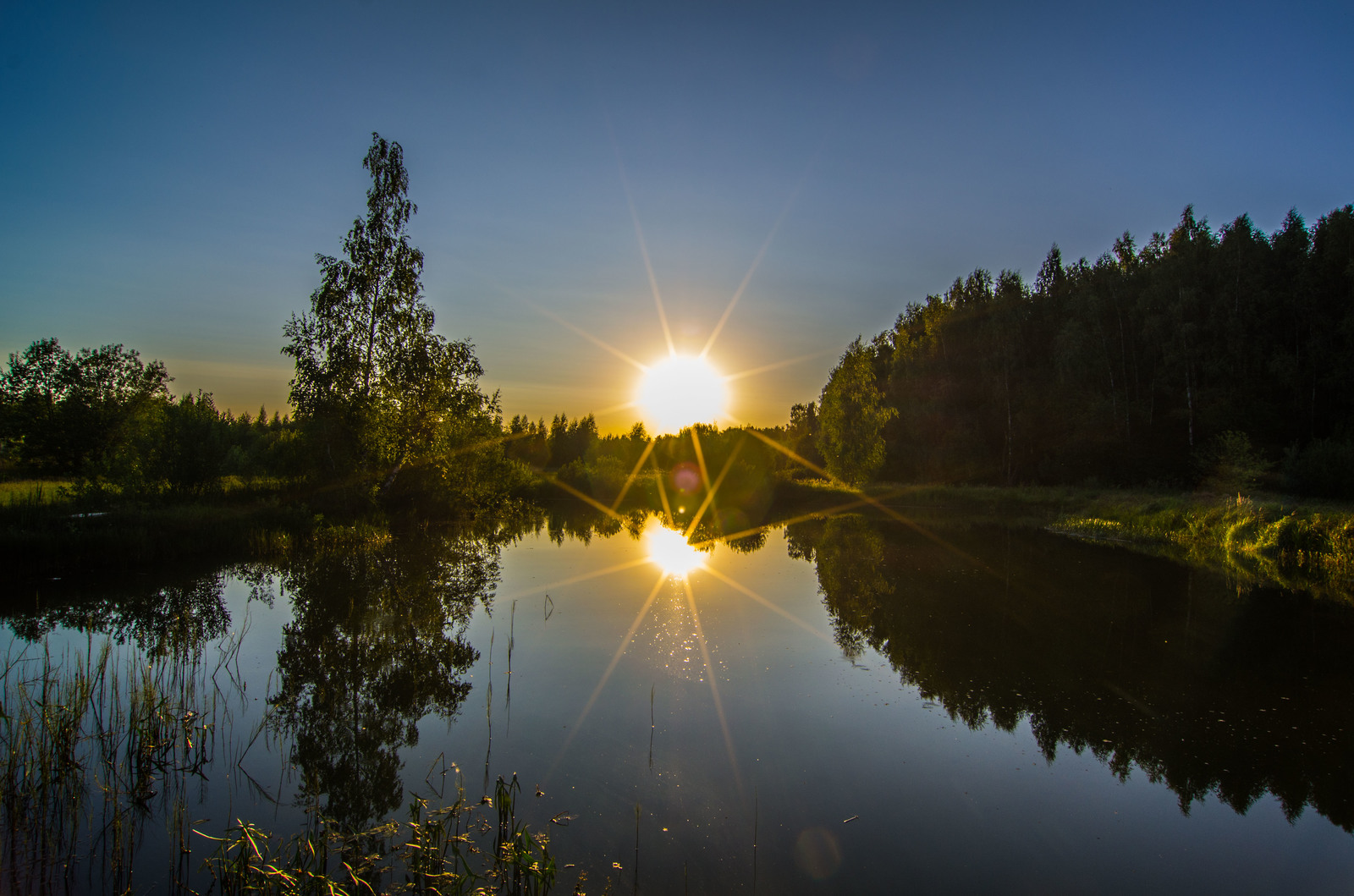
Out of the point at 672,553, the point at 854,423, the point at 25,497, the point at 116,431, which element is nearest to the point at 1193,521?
the point at 672,553

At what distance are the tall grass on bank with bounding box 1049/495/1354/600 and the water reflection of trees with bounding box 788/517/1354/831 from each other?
214cm

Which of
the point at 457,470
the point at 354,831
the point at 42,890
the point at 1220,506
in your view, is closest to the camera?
the point at 42,890

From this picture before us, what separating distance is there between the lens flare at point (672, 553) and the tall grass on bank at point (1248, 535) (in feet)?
42.0

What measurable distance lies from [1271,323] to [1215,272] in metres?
3.65

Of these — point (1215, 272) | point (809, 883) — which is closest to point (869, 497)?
point (1215, 272)

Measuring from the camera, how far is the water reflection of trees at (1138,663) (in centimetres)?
598

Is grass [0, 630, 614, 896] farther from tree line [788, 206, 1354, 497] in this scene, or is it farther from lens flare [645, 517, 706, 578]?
tree line [788, 206, 1354, 497]

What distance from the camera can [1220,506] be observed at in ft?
66.2

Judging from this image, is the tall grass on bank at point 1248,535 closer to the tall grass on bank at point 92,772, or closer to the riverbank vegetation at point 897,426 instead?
the riverbank vegetation at point 897,426

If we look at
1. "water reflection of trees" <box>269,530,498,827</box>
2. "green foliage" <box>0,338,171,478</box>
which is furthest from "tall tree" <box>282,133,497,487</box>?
"green foliage" <box>0,338,171,478</box>

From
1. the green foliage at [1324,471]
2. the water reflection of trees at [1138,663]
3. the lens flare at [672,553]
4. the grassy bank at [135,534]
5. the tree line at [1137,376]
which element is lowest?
the lens flare at [672,553]

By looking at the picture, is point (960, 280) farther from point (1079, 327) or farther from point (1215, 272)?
point (1215, 272)

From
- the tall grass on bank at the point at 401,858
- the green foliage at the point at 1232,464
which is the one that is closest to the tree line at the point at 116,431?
the tall grass on bank at the point at 401,858

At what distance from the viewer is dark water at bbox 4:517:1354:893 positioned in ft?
14.7
